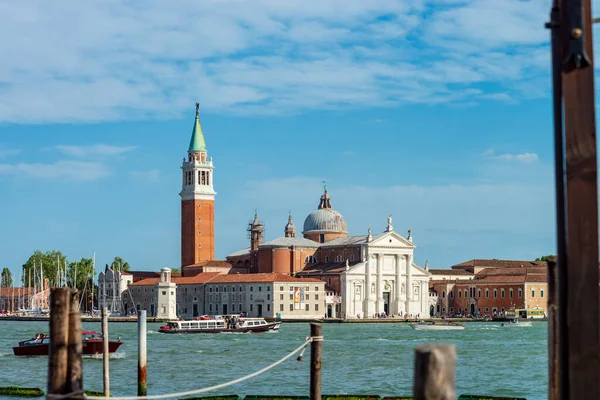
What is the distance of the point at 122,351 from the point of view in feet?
116

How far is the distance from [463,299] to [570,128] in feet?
262

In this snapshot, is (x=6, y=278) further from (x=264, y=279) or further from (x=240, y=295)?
(x=264, y=279)

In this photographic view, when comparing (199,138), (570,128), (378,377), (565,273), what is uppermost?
(199,138)

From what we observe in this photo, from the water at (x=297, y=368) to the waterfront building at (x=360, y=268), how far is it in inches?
1231

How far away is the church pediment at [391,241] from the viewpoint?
252 feet

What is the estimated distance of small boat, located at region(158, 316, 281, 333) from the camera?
5519 cm

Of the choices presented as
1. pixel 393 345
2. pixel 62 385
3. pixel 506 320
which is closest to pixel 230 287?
pixel 506 320

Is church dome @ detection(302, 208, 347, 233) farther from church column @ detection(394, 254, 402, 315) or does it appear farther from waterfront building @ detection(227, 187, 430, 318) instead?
church column @ detection(394, 254, 402, 315)

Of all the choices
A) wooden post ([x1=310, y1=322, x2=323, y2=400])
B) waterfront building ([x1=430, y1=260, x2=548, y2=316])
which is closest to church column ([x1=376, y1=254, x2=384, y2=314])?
waterfront building ([x1=430, y1=260, x2=548, y2=316])

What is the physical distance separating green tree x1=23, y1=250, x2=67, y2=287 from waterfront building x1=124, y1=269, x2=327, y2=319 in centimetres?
2118

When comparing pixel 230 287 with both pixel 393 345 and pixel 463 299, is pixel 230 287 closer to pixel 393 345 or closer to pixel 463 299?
pixel 463 299

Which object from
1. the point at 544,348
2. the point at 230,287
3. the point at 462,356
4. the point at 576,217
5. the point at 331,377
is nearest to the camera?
the point at 576,217

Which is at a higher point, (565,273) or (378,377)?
(565,273)

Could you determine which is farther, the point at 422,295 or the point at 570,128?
the point at 422,295
